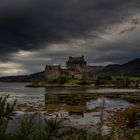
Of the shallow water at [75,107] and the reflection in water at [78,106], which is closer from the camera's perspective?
the shallow water at [75,107]

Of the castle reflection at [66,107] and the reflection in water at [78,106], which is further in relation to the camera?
the reflection in water at [78,106]

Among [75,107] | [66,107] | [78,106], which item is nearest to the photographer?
[66,107]

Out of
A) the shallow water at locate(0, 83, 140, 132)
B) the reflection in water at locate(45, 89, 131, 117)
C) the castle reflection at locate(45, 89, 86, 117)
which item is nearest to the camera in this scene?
the shallow water at locate(0, 83, 140, 132)

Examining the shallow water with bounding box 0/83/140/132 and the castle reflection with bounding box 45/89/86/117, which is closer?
the shallow water with bounding box 0/83/140/132

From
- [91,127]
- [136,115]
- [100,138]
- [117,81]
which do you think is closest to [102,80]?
[117,81]

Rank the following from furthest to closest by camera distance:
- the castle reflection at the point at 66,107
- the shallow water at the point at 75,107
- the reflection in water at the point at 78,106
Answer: the reflection in water at the point at 78,106 < the castle reflection at the point at 66,107 < the shallow water at the point at 75,107

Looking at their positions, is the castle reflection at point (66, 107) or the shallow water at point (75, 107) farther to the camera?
the castle reflection at point (66, 107)

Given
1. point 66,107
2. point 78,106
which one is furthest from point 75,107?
point 78,106

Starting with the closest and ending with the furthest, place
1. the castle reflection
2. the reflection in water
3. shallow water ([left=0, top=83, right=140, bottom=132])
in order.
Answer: shallow water ([left=0, top=83, right=140, bottom=132]) < the castle reflection < the reflection in water

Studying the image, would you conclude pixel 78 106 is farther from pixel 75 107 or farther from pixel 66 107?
pixel 66 107

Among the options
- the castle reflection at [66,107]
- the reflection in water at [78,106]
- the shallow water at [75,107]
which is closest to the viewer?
the shallow water at [75,107]

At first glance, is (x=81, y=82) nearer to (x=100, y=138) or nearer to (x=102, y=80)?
(x=102, y=80)

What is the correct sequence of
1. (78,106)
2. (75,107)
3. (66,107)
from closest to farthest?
(66,107) < (75,107) < (78,106)

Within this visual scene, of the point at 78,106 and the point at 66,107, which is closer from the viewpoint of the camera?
the point at 66,107
